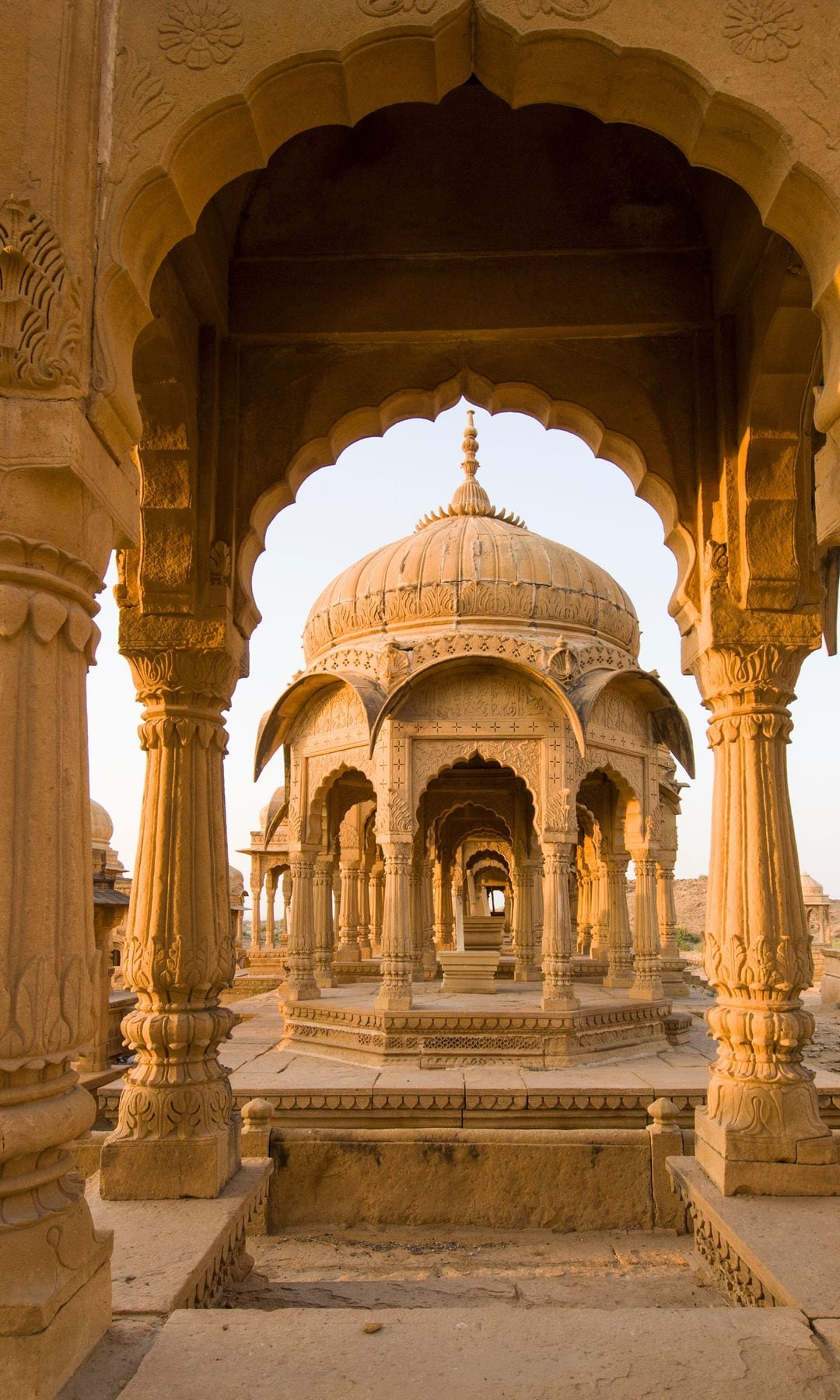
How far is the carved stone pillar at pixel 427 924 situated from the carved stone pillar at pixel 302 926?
4315 millimetres

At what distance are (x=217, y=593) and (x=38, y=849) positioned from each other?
9.30ft

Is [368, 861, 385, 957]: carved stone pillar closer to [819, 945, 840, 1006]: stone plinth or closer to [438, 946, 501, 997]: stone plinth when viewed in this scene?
[819, 945, 840, 1006]: stone plinth

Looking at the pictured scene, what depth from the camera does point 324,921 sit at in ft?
56.9

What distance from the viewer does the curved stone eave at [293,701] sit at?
13445 mm

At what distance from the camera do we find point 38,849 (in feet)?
8.90

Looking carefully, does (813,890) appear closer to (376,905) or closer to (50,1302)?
(376,905)

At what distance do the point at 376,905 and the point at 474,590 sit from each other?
13.1 metres

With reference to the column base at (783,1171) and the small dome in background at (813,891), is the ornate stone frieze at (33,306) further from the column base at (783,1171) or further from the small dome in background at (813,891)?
the small dome in background at (813,891)

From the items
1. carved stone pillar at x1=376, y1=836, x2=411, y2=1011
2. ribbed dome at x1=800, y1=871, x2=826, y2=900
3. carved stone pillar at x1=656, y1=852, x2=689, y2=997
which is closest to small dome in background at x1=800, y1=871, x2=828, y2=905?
ribbed dome at x1=800, y1=871, x2=826, y2=900

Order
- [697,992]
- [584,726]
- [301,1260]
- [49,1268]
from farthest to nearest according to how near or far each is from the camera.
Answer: [697,992] → [584,726] → [301,1260] → [49,1268]

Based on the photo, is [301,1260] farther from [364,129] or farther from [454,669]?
[454,669]

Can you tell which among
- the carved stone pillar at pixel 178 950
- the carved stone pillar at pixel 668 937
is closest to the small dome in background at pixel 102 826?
the carved stone pillar at pixel 668 937

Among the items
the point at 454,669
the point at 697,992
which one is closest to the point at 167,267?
the point at 454,669

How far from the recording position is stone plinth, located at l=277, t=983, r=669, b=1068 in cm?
1191
